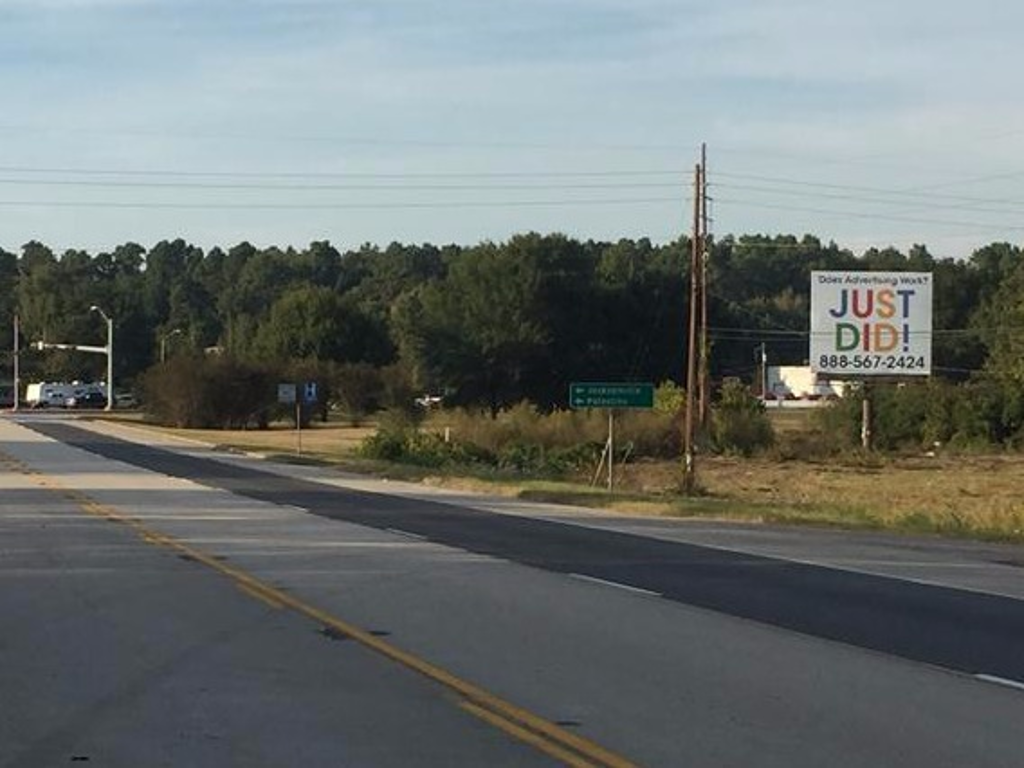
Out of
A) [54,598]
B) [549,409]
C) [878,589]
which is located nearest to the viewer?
[54,598]

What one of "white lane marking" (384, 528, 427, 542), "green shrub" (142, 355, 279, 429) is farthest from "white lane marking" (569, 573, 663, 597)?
"green shrub" (142, 355, 279, 429)

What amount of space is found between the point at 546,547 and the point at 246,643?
39.2 feet

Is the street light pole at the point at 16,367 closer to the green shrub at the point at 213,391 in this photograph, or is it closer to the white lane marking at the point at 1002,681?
the green shrub at the point at 213,391

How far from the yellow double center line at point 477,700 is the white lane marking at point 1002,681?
373 centimetres

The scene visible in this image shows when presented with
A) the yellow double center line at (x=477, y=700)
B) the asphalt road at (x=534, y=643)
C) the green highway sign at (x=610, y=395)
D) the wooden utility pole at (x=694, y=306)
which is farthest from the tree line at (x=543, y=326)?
the yellow double center line at (x=477, y=700)

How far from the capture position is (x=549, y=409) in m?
101

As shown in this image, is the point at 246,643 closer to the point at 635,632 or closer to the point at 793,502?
the point at 635,632

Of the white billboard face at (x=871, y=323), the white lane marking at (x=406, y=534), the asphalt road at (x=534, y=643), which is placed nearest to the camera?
the asphalt road at (x=534, y=643)

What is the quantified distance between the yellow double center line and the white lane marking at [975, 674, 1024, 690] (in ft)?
12.2

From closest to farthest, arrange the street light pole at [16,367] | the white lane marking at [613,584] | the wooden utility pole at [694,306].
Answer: the white lane marking at [613,584] < the wooden utility pole at [694,306] < the street light pole at [16,367]

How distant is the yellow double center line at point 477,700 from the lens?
9.39 metres

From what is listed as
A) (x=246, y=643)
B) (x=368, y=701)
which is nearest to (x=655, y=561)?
(x=246, y=643)

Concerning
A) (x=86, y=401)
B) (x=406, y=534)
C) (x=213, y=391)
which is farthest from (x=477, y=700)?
(x=86, y=401)

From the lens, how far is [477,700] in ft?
36.8
